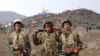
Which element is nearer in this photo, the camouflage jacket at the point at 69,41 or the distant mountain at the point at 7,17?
the camouflage jacket at the point at 69,41

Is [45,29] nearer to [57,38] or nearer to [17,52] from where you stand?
[57,38]

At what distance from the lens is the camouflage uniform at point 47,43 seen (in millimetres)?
7566

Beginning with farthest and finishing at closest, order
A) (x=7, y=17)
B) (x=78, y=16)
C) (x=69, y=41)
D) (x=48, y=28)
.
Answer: (x=7, y=17), (x=78, y=16), (x=69, y=41), (x=48, y=28)

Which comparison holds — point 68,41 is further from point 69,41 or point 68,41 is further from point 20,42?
point 20,42

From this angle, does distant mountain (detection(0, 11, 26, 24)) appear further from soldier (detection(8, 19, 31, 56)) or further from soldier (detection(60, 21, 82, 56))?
soldier (detection(60, 21, 82, 56))

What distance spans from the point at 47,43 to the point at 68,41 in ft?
1.58

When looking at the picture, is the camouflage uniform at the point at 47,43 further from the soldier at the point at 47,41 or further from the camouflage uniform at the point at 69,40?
the camouflage uniform at the point at 69,40

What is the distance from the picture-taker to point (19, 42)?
7758 millimetres

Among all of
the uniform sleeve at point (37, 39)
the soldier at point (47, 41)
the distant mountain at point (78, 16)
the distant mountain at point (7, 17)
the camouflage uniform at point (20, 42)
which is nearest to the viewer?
the uniform sleeve at point (37, 39)

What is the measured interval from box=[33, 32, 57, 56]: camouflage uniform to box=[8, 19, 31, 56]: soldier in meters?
0.31

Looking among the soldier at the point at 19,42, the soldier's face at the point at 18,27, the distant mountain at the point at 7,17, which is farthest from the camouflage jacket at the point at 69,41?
the distant mountain at the point at 7,17

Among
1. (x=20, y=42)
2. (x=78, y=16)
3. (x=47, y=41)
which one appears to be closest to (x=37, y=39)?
(x=47, y=41)

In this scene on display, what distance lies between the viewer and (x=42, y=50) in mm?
7621

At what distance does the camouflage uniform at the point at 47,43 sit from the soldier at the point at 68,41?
0.69 ft
